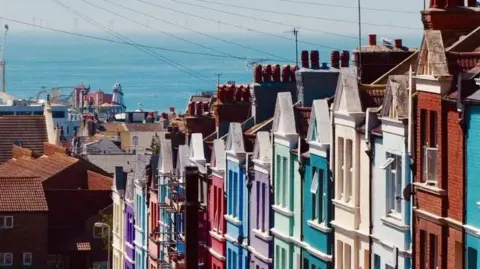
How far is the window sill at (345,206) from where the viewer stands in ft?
119

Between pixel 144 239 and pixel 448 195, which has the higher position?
pixel 448 195

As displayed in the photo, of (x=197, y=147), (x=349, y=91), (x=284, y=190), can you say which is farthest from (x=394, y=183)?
(x=197, y=147)

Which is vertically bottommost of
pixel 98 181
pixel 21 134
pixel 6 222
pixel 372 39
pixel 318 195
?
pixel 6 222

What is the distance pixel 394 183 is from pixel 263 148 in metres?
11.0

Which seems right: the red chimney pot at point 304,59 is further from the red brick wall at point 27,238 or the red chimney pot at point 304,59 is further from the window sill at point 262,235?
the red brick wall at point 27,238

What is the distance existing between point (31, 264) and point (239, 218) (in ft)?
141

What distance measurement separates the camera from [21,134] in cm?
12481

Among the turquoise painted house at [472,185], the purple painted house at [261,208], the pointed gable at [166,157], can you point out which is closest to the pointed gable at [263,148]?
the purple painted house at [261,208]

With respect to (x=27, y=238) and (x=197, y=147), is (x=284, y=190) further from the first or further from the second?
(x=27, y=238)

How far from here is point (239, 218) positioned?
46.7 m

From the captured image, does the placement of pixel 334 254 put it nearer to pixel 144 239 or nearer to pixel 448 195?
pixel 448 195

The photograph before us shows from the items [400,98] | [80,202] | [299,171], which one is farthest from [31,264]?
[400,98]

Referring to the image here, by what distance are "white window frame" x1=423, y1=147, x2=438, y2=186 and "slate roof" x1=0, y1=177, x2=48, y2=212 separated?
57551 millimetres

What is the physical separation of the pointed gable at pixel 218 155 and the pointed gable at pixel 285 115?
6.99 m
